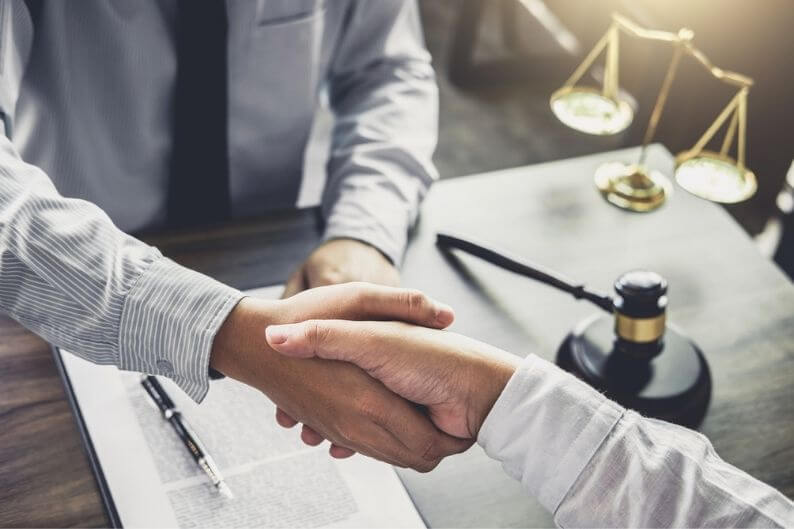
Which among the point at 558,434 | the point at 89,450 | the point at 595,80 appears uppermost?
the point at 558,434

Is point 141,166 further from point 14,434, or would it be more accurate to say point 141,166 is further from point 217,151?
point 14,434

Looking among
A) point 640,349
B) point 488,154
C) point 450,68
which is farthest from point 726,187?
point 450,68

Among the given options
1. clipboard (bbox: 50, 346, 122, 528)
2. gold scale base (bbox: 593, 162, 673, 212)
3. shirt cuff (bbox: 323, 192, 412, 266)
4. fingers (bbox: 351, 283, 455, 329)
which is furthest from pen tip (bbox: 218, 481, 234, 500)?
gold scale base (bbox: 593, 162, 673, 212)

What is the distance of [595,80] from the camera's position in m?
3.24

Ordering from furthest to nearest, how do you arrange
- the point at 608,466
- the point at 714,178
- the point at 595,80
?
1. the point at 595,80
2. the point at 714,178
3. the point at 608,466

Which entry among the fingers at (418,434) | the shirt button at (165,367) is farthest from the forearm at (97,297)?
the fingers at (418,434)

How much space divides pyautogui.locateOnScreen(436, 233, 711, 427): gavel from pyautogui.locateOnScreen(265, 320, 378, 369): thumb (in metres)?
0.29

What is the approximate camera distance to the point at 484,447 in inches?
36.8

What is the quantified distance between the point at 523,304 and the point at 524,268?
0.05 m

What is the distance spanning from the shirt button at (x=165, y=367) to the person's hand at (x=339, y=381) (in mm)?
47

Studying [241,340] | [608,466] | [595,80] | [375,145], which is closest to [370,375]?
[241,340]

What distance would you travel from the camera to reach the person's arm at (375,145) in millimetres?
1183

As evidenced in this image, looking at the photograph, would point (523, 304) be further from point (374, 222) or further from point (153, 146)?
point (153, 146)

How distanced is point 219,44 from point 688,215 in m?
0.75
